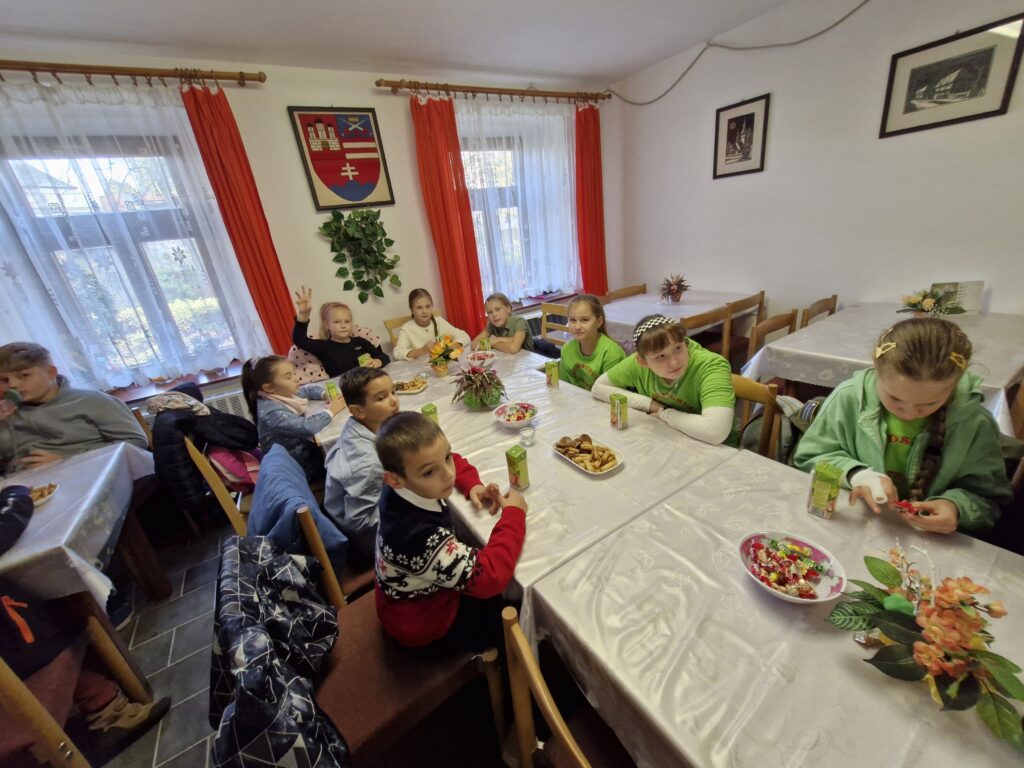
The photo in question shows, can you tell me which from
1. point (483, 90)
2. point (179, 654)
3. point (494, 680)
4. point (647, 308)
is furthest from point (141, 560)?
point (483, 90)

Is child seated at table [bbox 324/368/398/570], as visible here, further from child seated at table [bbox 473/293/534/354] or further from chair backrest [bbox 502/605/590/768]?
child seated at table [bbox 473/293/534/354]

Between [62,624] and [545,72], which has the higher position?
[545,72]

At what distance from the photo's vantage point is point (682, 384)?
5.27 feet

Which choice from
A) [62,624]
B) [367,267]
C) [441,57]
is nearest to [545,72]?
[441,57]

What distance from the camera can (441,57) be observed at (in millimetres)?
3066

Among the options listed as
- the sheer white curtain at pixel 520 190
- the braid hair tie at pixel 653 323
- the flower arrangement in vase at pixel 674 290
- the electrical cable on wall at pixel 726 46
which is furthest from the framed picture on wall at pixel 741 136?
the braid hair tie at pixel 653 323

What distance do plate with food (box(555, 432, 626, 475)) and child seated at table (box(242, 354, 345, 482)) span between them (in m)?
1.19

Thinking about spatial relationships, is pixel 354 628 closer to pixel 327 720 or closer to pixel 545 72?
pixel 327 720

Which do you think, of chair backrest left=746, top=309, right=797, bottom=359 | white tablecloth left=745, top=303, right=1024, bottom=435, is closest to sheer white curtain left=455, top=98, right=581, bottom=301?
chair backrest left=746, top=309, right=797, bottom=359

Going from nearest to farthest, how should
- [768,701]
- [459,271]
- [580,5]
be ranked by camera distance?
[768,701]
[580,5]
[459,271]

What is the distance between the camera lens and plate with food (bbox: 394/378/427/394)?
221cm

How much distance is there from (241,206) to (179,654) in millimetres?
2670

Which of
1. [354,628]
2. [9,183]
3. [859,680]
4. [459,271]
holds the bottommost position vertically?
[354,628]

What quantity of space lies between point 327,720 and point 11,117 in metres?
3.57
